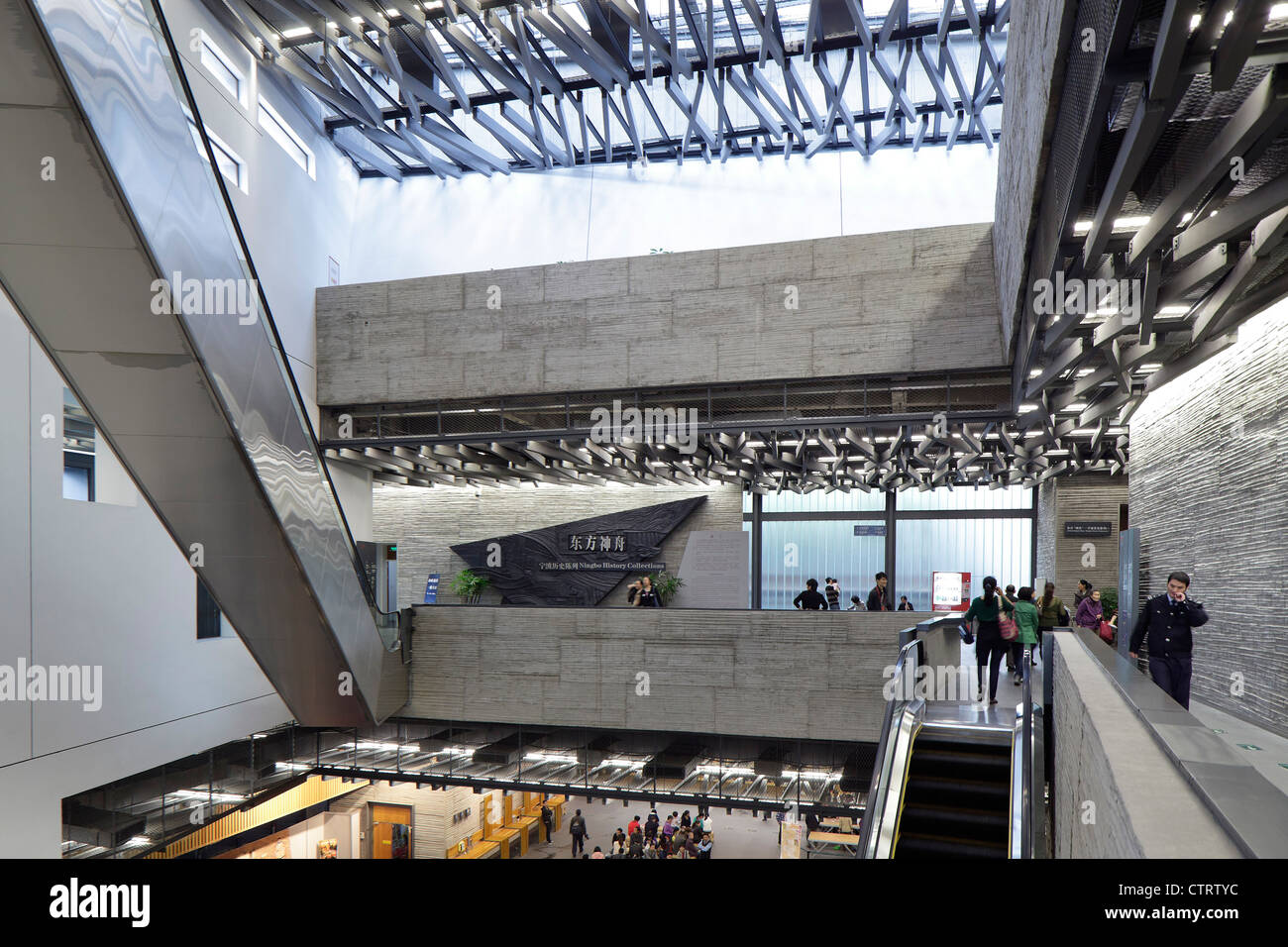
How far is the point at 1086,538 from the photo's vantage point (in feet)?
64.7

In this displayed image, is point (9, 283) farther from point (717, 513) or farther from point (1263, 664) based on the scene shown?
point (717, 513)

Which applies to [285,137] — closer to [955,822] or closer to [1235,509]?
[955,822]

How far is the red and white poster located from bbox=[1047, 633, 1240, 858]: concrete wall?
16558mm

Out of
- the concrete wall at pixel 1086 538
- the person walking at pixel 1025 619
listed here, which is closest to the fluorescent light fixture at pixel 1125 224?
the person walking at pixel 1025 619

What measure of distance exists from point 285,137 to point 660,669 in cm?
1202

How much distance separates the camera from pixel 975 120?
1677 centimetres

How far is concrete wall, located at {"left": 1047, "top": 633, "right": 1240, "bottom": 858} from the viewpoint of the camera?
7.57 ft

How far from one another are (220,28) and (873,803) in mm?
14757

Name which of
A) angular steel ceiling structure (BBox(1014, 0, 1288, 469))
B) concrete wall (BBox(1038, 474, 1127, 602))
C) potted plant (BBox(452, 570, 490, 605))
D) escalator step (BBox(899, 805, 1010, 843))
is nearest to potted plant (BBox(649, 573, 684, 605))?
potted plant (BBox(452, 570, 490, 605))

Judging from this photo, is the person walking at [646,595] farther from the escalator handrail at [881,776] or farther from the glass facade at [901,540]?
the glass facade at [901,540]

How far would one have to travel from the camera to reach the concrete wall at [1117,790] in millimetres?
2307

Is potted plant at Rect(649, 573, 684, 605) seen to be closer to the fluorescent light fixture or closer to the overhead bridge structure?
the overhead bridge structure

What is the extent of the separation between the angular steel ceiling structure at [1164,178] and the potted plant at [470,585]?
15.2 meters
